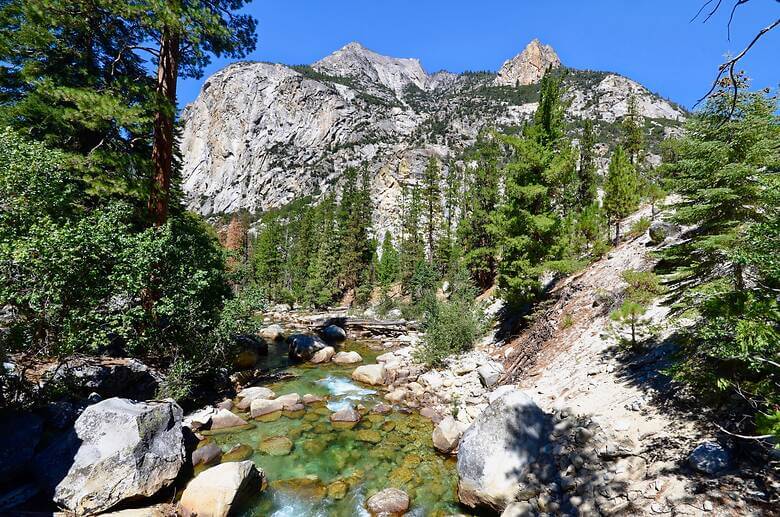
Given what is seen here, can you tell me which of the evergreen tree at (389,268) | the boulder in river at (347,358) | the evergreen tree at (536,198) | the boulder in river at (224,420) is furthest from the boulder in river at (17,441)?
the evergreen tree at (389,268)

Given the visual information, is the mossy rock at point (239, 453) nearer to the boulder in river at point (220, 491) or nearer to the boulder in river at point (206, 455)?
the boulder in river at point (206, 455)

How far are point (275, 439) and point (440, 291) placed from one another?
2844 centimetres

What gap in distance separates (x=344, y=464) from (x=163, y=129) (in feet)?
38.4

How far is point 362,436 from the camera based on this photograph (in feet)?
35.6

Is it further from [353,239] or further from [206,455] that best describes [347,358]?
[353,239]

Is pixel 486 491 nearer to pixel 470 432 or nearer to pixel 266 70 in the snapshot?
pixel 470 432

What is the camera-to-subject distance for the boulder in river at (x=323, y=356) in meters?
→ 19.8

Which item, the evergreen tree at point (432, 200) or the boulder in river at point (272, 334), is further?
the evergreen tree at point (432, 200)

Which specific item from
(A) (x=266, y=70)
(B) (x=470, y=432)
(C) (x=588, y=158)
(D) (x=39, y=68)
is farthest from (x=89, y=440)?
(A) (x=266, y=70)

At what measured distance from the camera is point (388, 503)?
754cm

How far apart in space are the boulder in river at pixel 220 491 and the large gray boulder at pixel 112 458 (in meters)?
0.74

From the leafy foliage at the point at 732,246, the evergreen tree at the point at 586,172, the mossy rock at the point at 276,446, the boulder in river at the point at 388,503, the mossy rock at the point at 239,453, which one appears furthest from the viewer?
the evergreen tree at the point at 586,172

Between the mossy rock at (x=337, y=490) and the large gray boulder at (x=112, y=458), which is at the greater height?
the large gray boulder at (x=112, y=458)

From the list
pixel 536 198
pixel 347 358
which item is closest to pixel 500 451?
pixel 536 198
